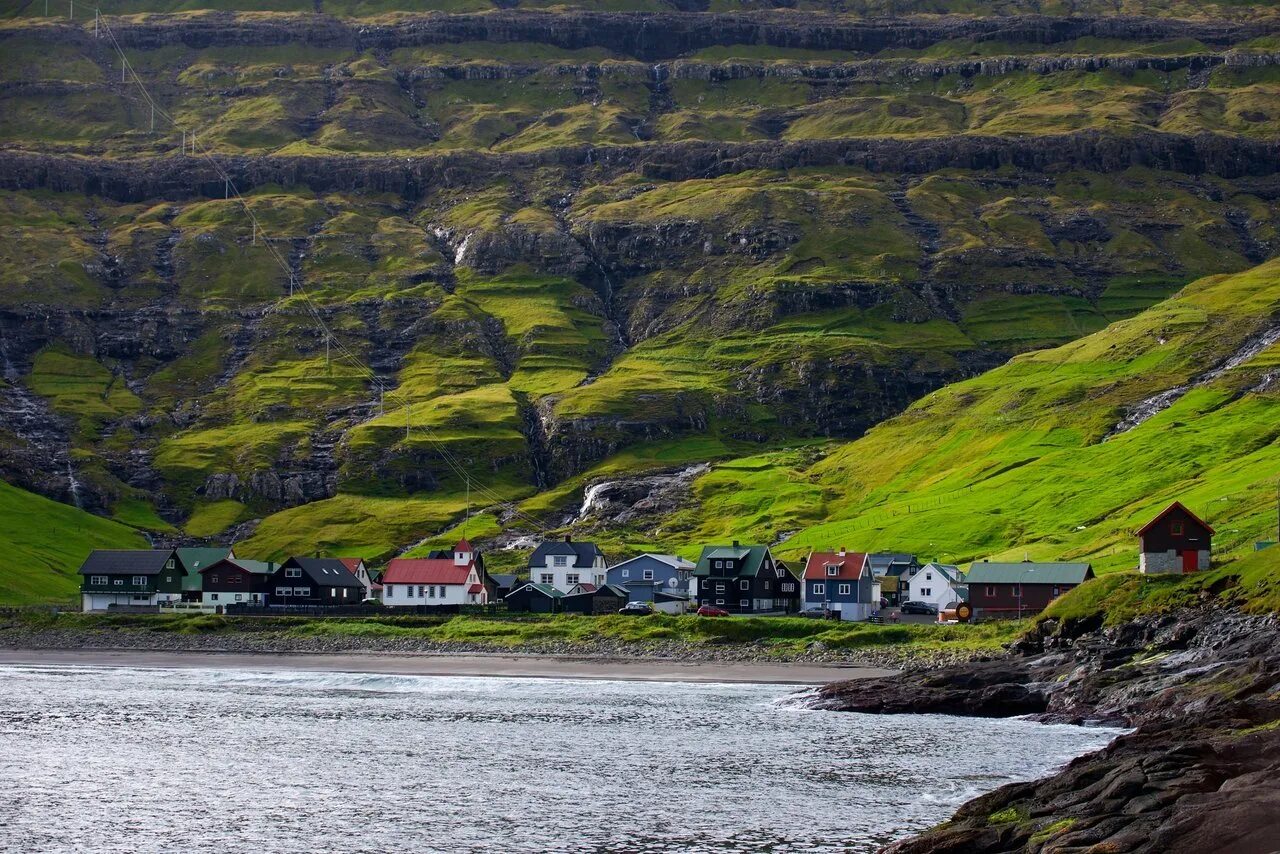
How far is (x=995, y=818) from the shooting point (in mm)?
50344

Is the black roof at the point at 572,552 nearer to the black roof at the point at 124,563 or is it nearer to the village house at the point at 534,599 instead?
the village house at the point at 534,599

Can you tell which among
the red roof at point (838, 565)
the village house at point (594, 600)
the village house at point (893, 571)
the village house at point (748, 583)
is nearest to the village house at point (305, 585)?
the village house at point (594, 600)

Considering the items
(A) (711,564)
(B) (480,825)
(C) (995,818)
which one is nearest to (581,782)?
(B) (480,825)

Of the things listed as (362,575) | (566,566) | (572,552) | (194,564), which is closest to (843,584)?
(572,552)

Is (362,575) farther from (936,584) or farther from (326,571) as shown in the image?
(936,584)

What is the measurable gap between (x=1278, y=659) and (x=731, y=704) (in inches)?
1491

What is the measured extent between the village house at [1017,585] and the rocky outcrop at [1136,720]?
34.0m

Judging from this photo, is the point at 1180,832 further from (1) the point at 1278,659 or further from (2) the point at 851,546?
(2) the point at 851,546

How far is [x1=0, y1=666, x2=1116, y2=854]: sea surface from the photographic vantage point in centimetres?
5925

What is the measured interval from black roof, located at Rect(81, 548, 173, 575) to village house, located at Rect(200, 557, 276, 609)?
4952 millimetres

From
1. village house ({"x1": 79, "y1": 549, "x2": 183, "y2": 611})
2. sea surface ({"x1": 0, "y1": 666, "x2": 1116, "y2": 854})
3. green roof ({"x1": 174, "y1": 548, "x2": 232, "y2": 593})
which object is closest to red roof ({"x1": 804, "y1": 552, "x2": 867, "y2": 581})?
sea surface ({"x1": 0, "y1": 666, "x2": 1116, "y2": 854})

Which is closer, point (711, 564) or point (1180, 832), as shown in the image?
point (1180, 832)

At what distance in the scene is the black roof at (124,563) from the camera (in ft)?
566

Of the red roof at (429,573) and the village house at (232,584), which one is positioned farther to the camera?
the village house at (232,584)
